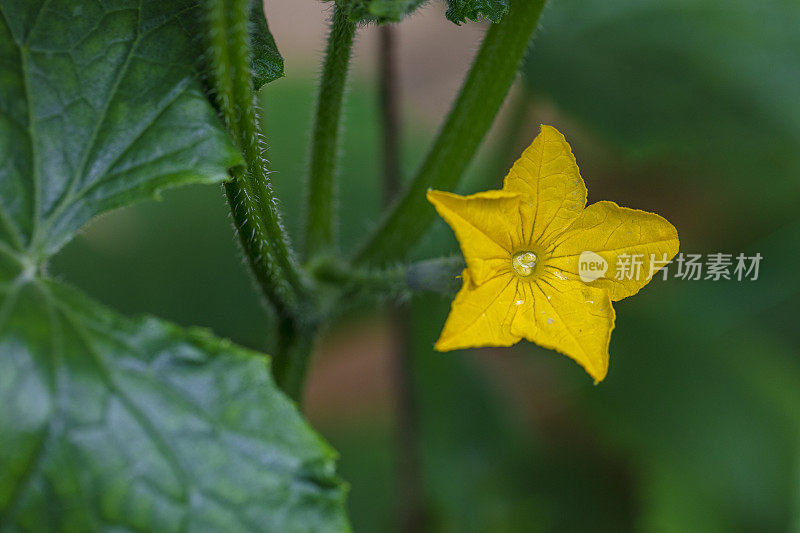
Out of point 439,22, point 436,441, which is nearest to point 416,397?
point 436,441

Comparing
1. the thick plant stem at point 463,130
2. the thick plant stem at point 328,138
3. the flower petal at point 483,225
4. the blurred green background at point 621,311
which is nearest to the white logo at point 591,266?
the flower petal at point 483,225

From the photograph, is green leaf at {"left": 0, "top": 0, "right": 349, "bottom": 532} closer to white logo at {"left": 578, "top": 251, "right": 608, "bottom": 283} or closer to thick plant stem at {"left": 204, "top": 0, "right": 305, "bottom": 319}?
thick plant stem at {"left": 204, "top": 0, "right": 305, "bottom": 319}

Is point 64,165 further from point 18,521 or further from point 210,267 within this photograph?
point 210,267

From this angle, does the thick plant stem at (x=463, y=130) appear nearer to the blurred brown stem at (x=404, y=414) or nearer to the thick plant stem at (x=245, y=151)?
the thick plant stem at (x=245, y=151)

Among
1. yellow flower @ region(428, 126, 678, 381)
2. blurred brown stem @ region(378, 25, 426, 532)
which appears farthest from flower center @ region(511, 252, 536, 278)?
blurred brown stem @ region(378, 25, 426, 532)

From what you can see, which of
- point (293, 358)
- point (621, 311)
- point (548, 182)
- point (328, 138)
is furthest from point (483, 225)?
point (621, 311)
